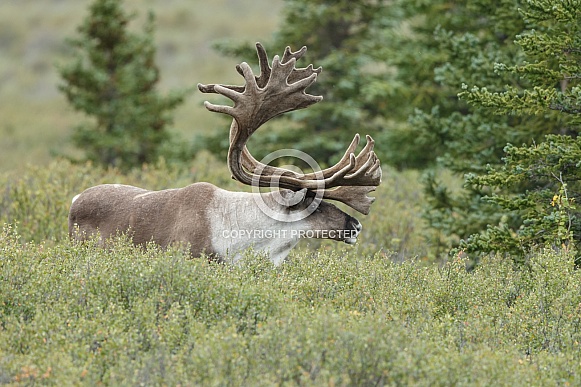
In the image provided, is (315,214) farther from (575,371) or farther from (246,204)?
(575,371)

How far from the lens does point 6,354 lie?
18.8 feet

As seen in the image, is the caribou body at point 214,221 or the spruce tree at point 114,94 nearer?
the caribou body at point 214,221

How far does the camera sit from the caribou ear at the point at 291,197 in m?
7.82

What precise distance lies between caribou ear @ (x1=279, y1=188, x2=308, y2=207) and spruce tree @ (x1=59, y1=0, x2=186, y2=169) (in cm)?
1050

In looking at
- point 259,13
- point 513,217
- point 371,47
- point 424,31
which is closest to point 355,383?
point 513,217

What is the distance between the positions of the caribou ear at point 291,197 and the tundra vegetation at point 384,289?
56 centimetres

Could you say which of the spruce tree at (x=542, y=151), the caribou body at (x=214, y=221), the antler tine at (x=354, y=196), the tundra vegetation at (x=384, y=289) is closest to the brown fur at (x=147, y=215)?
the caribou body at (x=214, y=221)

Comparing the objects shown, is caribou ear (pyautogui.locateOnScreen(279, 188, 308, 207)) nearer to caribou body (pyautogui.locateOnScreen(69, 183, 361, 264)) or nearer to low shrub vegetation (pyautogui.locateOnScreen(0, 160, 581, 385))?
caribou body (pyautogui.locateOnScreen(69, 183, 361, 264))

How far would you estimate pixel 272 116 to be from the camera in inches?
315

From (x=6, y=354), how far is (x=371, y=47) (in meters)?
12.5

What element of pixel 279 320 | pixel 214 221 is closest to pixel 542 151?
pixel 214 221

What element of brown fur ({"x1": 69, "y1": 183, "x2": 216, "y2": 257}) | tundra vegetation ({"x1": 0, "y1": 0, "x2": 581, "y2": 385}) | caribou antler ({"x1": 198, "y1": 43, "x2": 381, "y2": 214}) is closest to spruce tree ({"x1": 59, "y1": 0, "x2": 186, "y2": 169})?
tundra vegetation ({"x1": 0, "y1": 0, "x2": 581, "y2": 385})

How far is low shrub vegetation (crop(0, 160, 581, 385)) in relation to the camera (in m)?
5.48

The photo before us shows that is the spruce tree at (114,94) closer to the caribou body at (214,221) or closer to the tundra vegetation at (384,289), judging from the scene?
the tundra vegetation at (384,289)
